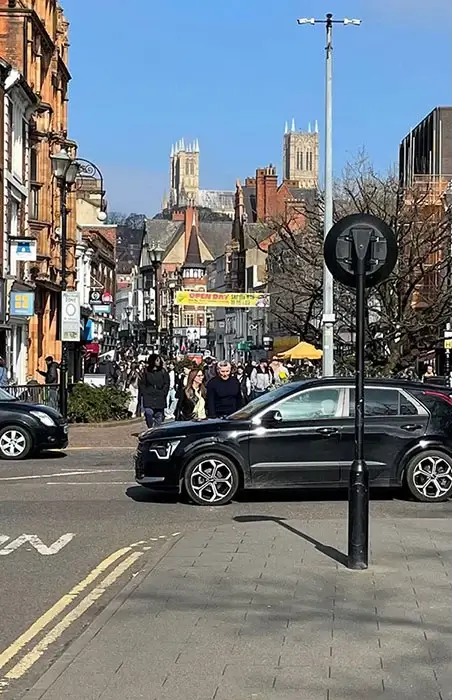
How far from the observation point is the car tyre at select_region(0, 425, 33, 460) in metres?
18.4

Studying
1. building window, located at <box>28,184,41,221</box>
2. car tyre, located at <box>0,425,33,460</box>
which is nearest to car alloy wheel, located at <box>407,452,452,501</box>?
car tyre, located at <box>0,425,33,460</box>

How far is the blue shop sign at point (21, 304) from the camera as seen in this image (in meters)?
34.1

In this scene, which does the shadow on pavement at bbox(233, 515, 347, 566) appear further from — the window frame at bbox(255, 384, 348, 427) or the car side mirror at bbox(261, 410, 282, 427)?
the window frame at bbox(255, 384, 348, 427)

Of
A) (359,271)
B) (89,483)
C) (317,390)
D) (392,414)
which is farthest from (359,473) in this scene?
(89,483)

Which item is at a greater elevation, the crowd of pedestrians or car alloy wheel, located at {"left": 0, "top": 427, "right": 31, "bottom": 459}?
the crowd of pedestrians

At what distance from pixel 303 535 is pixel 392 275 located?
73.7 ft

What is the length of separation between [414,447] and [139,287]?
14895 centimetres

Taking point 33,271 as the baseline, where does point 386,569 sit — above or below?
below

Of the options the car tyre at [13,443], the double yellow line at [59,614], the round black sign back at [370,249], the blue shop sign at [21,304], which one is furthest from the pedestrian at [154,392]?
the blue shop sign at [21,304]

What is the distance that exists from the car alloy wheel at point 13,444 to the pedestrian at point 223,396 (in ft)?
12.8

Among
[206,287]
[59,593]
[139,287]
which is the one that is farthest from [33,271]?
[139,287]

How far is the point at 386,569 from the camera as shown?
27.4 ft

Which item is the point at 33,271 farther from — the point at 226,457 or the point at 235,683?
the point at 235,683

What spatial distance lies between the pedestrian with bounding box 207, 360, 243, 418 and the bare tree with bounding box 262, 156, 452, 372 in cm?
1621
